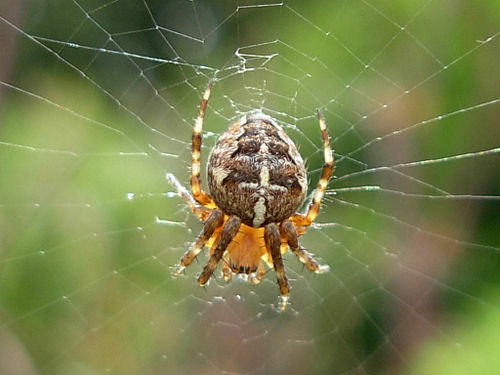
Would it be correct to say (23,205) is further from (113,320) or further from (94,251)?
(113,320)

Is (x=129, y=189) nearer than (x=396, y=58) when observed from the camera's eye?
Yes

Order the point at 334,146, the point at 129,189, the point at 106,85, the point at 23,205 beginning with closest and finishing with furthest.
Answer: the point at 23,205, the point at 129,189, the point at 334,146, the point at 106,85

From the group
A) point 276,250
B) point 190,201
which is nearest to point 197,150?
point 190,201

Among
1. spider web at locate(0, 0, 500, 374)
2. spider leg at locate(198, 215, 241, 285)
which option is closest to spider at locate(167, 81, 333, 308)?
spider leg at locate(198, 215, 241, 285)

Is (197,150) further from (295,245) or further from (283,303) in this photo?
(283,303)

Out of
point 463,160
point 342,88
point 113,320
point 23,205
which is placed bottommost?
point 113,320

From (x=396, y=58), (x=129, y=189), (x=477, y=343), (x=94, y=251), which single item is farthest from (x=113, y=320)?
(x=396, y=58)
